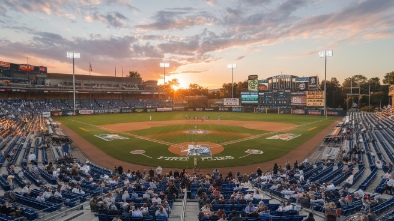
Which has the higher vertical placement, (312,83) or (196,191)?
(312,83)

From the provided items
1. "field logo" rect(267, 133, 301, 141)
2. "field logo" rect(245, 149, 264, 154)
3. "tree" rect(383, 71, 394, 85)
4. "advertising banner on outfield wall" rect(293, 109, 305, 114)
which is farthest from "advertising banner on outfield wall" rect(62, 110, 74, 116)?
"tree" rect(383, 71, 394, 85)

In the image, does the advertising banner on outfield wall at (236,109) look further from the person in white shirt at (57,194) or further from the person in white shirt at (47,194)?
the person in white shirt at (47,194)

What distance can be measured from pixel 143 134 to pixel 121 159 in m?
15.1

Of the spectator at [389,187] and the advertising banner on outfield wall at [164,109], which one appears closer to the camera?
the spectator at [389,187]

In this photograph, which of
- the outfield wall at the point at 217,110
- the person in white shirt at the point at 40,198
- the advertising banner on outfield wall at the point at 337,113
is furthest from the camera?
the outfield wall at the point at 217,110

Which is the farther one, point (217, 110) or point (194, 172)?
point (217, 110)

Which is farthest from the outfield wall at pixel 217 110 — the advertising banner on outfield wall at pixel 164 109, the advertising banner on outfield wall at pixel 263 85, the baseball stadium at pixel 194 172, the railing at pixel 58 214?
the railing at pixel 58 214

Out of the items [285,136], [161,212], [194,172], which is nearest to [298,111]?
[285,136]

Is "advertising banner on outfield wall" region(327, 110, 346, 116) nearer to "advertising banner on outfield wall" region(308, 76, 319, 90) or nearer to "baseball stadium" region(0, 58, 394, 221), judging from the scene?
"baseball stadium" region(0, 58, 394, 221)

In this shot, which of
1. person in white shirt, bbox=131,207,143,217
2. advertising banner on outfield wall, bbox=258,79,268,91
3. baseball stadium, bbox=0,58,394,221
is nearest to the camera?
person in white shirt, bbox=131,207,143,217

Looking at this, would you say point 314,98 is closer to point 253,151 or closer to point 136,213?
point 253,151

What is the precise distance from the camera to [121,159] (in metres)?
28.3

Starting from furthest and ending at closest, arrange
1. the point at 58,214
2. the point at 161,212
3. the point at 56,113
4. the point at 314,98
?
1. the point at 56,113
2. the point at 314,98
3. the point at 58,214
4. the point at 161,212

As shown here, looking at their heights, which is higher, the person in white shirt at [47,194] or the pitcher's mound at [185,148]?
the person in white shirt at [47,194]
